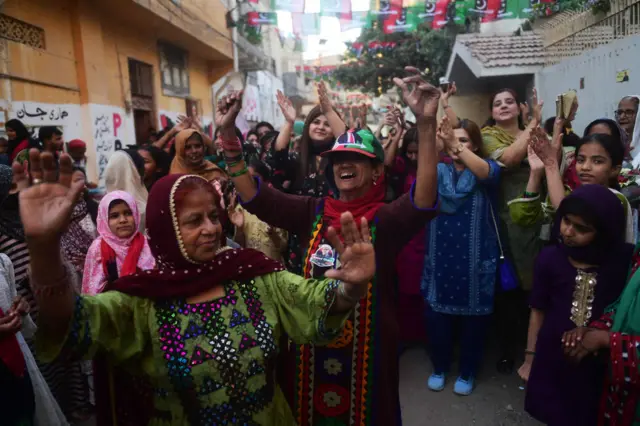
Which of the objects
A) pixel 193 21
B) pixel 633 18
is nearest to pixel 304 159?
pixel 633 18

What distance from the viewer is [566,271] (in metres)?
2.11

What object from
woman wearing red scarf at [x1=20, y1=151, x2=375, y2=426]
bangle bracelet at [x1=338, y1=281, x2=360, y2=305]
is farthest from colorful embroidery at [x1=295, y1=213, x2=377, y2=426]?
bangle bracelet at [x1=338, y1=281, x2=360, y2=305]

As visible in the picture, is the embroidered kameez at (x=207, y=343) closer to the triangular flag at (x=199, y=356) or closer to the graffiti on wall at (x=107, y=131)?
the triangular flag at (x=199, y=356)

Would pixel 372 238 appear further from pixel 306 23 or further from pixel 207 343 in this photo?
pixel 306 23

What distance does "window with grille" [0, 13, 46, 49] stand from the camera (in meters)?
6.16

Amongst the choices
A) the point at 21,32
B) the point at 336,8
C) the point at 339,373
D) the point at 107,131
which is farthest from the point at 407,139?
the point at 336,8

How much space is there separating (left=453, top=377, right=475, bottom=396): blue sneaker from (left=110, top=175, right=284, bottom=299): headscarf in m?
2.37

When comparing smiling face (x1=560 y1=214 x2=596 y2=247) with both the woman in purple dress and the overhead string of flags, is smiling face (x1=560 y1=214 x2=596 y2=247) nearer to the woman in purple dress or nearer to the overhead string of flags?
the woman in purple dress

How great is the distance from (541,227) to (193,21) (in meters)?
9.83

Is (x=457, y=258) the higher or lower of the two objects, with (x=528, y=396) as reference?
higher

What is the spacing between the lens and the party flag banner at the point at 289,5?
368 inches

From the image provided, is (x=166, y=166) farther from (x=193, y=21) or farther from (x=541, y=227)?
(x=193, y=21)

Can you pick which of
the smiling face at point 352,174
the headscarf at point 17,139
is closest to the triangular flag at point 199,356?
the smiling face at point 352,174

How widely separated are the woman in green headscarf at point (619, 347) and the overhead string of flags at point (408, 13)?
8987 millimetres
